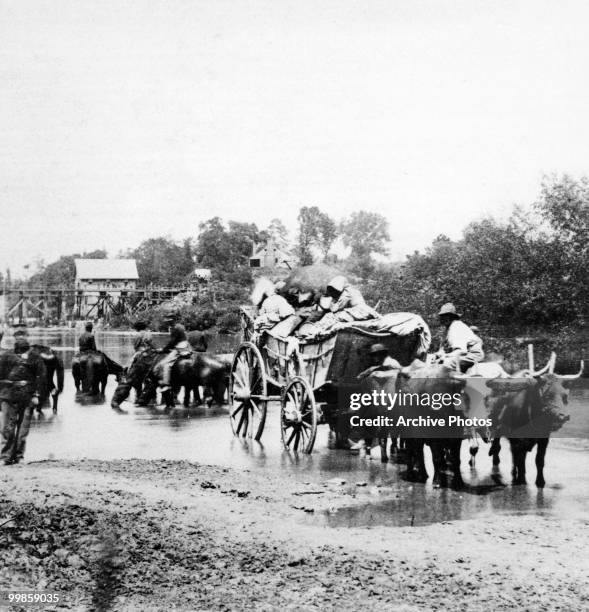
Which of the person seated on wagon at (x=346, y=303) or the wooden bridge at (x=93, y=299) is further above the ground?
the wooden bridge at (x=93, y=299)

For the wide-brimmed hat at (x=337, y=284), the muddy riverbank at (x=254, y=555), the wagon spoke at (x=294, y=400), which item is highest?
the wide-brimmed hat at (x=337, y=284)

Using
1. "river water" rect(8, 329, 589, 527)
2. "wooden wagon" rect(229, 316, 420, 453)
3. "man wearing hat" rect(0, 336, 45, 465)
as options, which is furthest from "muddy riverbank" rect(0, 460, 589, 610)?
"wooden wagon" rect(229, 316, 420, 453)

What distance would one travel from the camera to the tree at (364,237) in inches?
879

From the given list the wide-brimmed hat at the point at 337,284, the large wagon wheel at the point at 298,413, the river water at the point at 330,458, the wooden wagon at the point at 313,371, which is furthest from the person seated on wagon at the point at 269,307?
the river water at the point at 330,458

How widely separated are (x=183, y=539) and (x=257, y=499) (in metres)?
1.72

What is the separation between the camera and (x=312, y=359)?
1216cm

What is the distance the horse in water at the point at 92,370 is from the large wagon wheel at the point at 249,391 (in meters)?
5.89

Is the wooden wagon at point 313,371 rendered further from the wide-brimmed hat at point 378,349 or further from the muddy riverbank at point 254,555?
the muddy riverbank at point 254,555

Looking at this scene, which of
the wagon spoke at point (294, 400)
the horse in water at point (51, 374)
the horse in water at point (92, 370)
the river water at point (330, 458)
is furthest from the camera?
the horse in water at point (92, 370)

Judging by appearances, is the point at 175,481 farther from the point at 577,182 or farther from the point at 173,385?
the point at 577,182

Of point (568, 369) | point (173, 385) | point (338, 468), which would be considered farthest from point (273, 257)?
point (338, 468)

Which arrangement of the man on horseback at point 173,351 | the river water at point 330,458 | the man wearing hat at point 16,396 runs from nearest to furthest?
1. the river water at point 330,458
2. the man wearing hat at point 16,396
3. the man on horseback at point 173,351

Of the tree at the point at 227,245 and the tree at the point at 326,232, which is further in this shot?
the tree at the point at 326,232

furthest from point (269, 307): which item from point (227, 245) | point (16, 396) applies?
point (227, 245)
